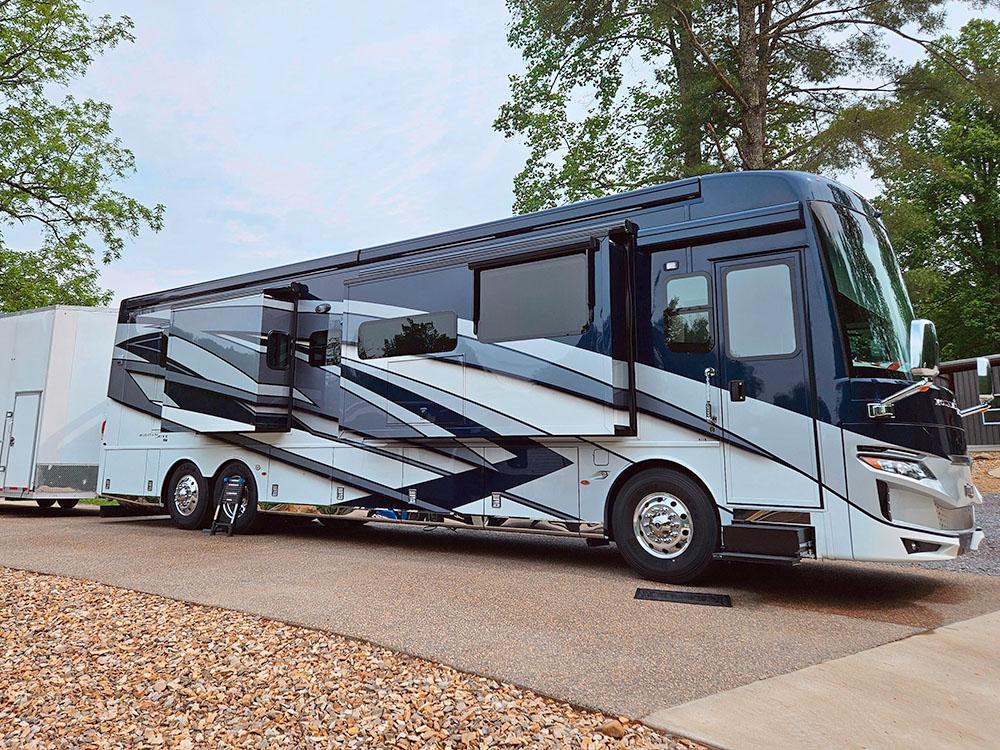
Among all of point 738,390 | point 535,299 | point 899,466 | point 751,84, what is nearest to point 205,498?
point 535,299

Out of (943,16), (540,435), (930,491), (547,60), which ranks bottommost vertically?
(930,491)

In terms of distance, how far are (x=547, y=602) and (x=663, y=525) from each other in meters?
1.25

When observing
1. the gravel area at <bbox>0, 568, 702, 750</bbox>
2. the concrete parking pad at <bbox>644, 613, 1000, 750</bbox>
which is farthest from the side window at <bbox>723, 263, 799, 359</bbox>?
the gravel area at <bbox>0, 568, 702, 750</bbox>

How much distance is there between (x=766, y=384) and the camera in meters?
5.30

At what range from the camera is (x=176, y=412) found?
357 inches

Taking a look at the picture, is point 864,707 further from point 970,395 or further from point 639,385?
point 970,395

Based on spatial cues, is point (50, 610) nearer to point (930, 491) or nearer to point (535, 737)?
point (535, 737)

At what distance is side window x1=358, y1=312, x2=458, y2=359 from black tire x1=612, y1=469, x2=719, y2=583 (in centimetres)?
220

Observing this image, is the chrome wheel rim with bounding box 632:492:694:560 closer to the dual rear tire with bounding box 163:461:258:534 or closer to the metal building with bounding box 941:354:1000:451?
the dual rear tire with bounding box 163:461:258:534

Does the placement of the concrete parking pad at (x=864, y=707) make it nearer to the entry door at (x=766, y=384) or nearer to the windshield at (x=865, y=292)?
the entry door at (x=766, y=384)

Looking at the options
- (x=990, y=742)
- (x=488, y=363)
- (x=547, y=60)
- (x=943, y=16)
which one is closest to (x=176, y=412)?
(x=488, y=363)

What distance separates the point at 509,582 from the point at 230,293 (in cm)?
531

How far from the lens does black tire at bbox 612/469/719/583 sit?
542 centimetres

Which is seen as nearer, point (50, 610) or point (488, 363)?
point (50, 610)
